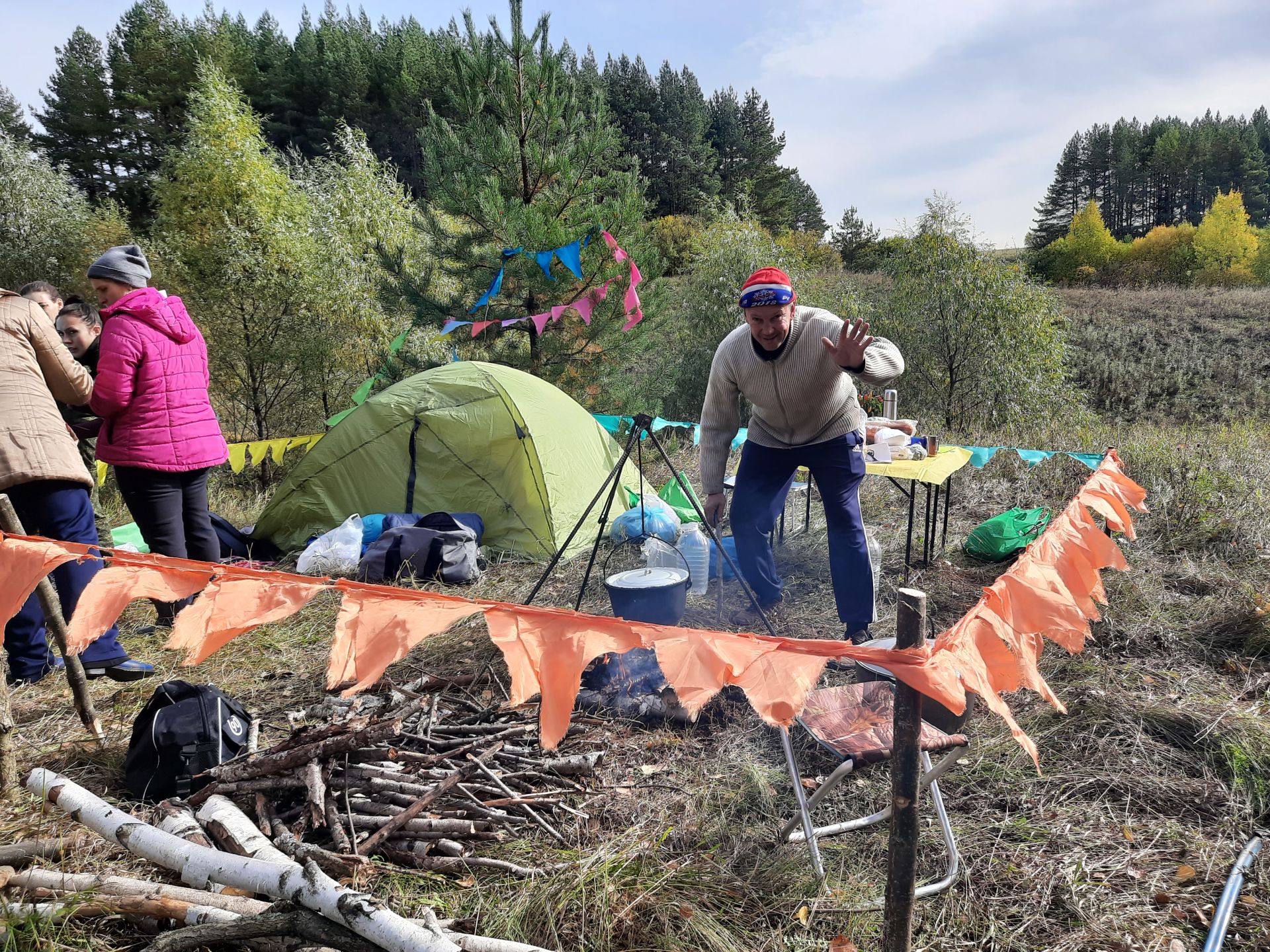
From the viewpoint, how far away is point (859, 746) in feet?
6.75

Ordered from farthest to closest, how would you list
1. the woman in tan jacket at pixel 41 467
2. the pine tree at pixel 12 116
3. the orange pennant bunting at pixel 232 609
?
the pine tree at pixel 12 116 → the woman in tan jacket at pixel 41 467 → the orange pennant bunting at pixel 232 609

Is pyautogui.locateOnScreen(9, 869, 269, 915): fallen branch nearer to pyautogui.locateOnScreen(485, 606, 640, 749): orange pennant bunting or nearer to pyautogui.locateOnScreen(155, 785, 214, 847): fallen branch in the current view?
pyautogui.locateOnScreen(155, 785, 214, 847): fallen branch

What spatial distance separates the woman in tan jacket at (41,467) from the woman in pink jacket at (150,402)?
20cm

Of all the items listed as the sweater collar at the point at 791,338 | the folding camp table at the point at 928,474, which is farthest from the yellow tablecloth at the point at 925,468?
the sweater collar at the point at 791,338

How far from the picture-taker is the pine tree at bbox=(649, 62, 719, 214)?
38656mm

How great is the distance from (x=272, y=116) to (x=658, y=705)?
A: 36.6m

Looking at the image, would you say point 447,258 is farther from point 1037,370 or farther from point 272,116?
point 272,116

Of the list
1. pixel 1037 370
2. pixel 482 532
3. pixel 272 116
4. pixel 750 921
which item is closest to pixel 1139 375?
pixel 1037 370

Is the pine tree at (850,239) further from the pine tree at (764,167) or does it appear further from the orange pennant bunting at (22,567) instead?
the orange pennant bunting at (22,567)

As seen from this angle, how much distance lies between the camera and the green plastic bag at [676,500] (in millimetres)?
5738

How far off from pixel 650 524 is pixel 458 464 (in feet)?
5.99

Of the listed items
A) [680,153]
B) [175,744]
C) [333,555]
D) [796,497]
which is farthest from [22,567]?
[680,153]

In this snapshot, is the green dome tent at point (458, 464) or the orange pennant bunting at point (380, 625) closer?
the orange pennant bunting at point (380, 625)

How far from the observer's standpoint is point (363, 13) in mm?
39656
